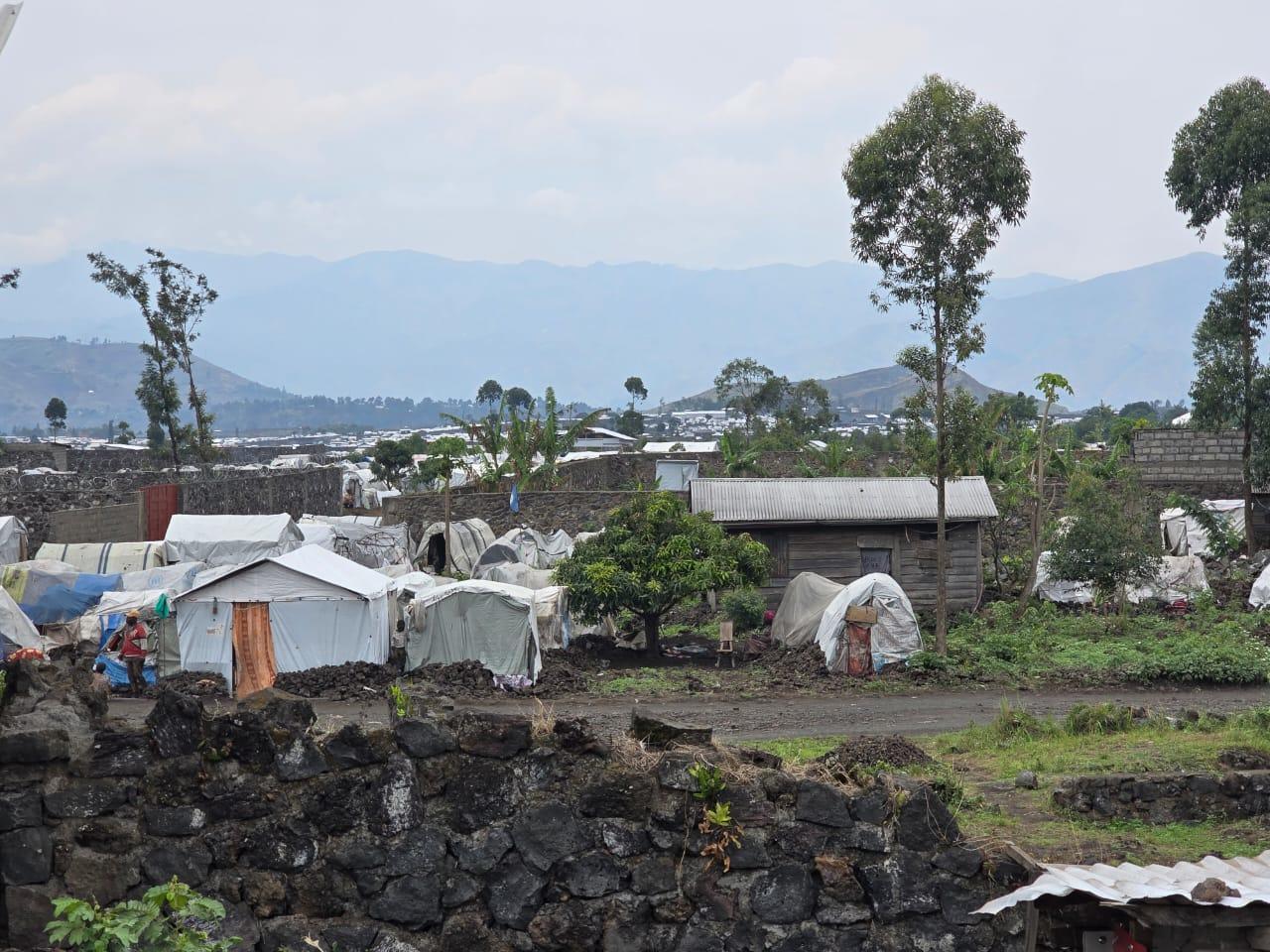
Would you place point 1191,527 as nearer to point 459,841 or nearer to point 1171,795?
point 1171,795

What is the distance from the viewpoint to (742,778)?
6.66m

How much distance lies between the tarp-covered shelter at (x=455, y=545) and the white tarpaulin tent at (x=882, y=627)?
11.6 m

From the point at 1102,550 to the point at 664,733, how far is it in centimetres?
2078

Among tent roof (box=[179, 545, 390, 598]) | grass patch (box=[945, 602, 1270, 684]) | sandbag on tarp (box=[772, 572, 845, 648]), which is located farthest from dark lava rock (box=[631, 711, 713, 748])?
sandbag on tarp (box=[772, 572, 845, 648])

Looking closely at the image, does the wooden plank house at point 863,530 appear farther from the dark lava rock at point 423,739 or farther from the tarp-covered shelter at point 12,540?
the dark lava rock at point 423,739

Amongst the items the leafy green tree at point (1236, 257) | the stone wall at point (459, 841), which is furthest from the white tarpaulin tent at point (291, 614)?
the leafy green tree at point (1236, 257)

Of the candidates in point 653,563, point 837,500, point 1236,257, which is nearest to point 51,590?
point 653,563

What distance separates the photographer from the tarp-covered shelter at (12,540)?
2756 cm

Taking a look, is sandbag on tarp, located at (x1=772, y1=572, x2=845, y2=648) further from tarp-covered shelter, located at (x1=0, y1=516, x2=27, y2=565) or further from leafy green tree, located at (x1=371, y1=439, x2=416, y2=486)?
leafy green tree, located at (x1=371, y1=439, x2=416, y2=486)

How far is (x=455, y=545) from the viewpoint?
3141 cm

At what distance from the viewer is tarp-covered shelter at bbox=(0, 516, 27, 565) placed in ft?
90.4

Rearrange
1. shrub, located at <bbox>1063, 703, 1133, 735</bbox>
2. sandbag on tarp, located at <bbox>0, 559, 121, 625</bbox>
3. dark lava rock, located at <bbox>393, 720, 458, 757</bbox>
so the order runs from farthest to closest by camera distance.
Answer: sandbag on tarp, located at <bbox>0, 559, 121, 625</bbox>, shrub, located at <bbox>1063, 703, 1133, 735</bbox>, dark lava rock, located at <bbox>393, 720, 458, 757</bbox>

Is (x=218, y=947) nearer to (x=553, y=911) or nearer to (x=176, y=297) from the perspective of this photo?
(x=553, y=911)

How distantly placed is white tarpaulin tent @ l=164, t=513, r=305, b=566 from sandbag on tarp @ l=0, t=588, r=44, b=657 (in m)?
5.04
